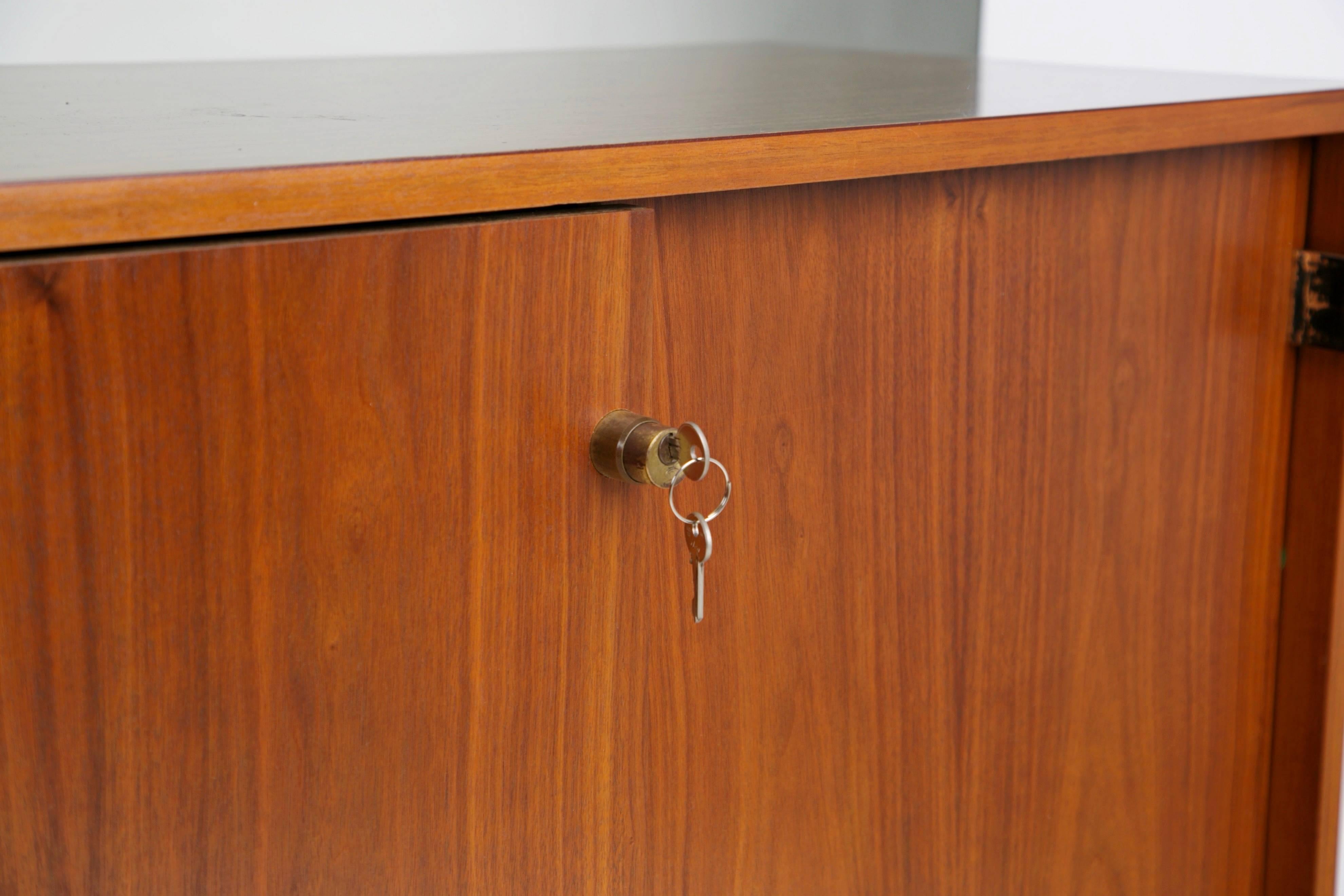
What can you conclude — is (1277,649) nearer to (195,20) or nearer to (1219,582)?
(1219,582)

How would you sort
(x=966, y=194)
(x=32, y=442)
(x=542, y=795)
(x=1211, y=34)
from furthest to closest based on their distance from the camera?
(x=1211, y=34) → (x=966, y=194) → (x=542, y=795) → (x=32, y=442)

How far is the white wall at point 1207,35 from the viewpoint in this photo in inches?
47.7

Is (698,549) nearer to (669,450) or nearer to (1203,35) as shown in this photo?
(669,450)

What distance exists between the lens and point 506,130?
467mm

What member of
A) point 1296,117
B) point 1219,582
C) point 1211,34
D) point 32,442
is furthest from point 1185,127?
point 1211,34

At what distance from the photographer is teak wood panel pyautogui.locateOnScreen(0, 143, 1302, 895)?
35cm

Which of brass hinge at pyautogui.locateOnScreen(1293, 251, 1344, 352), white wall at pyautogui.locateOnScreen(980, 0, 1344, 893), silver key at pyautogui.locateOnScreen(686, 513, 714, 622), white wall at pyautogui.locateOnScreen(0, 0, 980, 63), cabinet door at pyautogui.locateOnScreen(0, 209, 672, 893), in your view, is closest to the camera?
cabinet door at pyautogui.locateOnScreen(0, 209, 672, 893)

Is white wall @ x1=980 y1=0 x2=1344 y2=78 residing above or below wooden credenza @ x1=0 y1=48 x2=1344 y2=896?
above

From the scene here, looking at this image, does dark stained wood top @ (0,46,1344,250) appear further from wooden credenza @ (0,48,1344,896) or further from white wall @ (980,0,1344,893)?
white wall @ (980,0,1344,893)

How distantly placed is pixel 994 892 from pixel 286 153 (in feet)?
1.61

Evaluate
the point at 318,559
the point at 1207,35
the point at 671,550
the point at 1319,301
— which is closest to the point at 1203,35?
the point at 1207,35

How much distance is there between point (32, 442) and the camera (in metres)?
0.33


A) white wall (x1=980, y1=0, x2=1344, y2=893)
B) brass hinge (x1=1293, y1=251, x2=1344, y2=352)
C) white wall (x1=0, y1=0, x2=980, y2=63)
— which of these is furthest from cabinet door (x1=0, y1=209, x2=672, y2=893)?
white wall (x1=980, y1=0, x2=1344, y2=893)

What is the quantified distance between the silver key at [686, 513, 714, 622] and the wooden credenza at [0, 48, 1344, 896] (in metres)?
0.02
